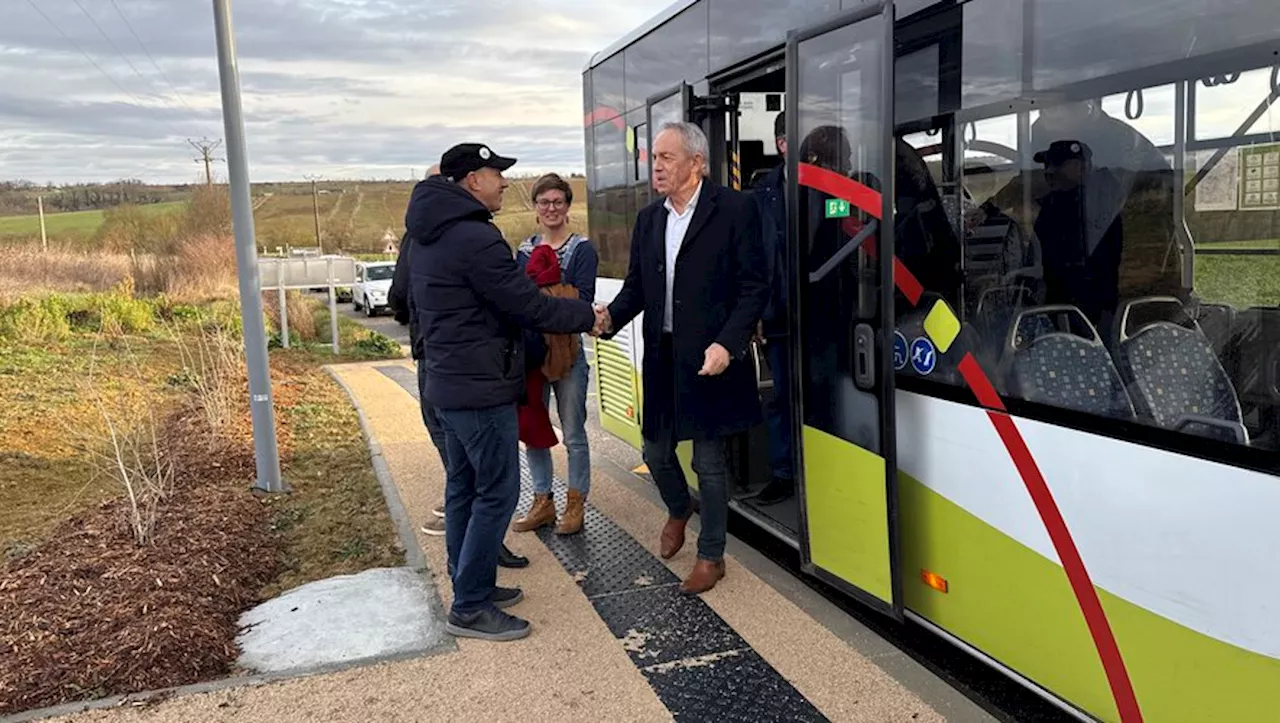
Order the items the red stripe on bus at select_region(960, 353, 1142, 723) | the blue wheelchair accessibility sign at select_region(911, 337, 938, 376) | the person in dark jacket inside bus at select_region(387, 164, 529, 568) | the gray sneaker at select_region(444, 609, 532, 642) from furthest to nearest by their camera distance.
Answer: the person in dark jacket inside bus at select_region(387, 164, 529, 568) < the gray sneaker at select_region(444, 609, 532, 642) < the blue wheelchair accessibility sign at select_region(911, 337, 938, 376) < the red stripe on bus at select_region(960, 353, 1142, 723)

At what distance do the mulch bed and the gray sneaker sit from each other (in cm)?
92

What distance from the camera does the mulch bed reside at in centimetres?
350

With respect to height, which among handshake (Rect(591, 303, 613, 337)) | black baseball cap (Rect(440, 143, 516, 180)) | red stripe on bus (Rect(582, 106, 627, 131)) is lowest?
handshake (Rect(591, 303, 613, 337))

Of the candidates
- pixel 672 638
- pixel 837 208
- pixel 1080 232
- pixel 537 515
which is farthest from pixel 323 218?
pixel 1080 232

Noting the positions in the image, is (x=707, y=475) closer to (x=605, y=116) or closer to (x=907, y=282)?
(x=907, y=282)

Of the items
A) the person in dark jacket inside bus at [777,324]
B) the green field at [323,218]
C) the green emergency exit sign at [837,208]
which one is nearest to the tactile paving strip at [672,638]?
the person in dark jacket inside bus at [777,324]

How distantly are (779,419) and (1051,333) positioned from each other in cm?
237

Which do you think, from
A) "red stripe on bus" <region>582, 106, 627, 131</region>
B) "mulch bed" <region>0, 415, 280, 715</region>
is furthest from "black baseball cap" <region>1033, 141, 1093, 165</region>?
"red stripe on bus" <region>582, 106, 627, 131</region>

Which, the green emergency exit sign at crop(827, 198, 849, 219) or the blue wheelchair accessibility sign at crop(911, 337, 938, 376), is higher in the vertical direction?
the green emergency exit sign at crop(827, 198, 849, 219)

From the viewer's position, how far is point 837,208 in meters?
3.61

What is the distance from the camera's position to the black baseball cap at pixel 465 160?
3.66 metres

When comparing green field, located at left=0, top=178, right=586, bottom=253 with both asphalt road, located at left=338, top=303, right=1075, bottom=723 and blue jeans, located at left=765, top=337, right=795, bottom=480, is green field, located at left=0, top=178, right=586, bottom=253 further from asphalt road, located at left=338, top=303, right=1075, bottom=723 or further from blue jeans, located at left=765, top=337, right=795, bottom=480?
asphalt road, located at left=338, top=303, right=1075, bottom=723

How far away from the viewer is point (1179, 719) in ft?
7.80

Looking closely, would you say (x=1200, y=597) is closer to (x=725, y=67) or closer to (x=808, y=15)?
(x=808, y=15)
